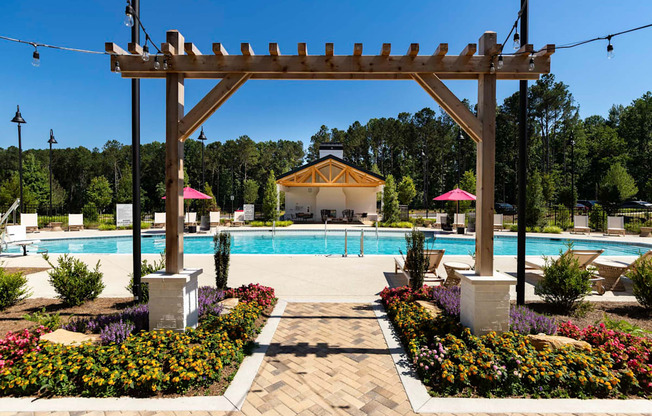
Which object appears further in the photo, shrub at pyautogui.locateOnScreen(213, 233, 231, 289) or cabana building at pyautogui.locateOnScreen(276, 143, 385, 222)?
cabana building at pyautogui.locateOnScreen(276, 143, 385, 222)

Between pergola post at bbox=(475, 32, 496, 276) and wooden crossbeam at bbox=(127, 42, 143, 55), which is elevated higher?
wooden crossbeam at bbox=(127, 42, 143, 55)

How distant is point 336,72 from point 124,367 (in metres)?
3.87

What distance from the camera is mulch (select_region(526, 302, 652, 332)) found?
4.26 m

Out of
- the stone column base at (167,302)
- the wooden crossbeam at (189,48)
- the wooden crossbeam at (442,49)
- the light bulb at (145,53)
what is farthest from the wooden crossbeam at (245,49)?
the stone column base at (167,302)

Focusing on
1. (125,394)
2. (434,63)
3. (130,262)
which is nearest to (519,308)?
(434,63)

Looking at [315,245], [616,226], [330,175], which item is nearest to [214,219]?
[330,175]

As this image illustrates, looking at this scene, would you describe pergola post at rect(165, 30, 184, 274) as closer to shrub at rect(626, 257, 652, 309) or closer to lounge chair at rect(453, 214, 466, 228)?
shrub at rect(626, 257, 652, 309)

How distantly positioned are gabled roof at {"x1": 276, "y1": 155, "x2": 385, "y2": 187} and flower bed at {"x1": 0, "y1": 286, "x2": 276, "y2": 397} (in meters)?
17.9

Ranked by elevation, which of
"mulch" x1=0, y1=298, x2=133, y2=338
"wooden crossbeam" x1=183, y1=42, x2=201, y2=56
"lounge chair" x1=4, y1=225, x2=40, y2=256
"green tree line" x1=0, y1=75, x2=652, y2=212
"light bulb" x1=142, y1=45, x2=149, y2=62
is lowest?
"mulch" x1=0, y1=298, x2=133, y2=338

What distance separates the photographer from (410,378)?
295 centimetres

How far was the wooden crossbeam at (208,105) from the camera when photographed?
3.72 meters

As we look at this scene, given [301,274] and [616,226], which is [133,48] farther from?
[616,226]

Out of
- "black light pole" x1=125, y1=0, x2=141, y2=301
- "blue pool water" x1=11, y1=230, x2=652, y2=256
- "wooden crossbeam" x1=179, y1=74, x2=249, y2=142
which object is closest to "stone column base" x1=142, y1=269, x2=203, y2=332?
"black light pole" x1=125, y1=0, x2=141, y2=301

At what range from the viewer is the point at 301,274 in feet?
24.0
